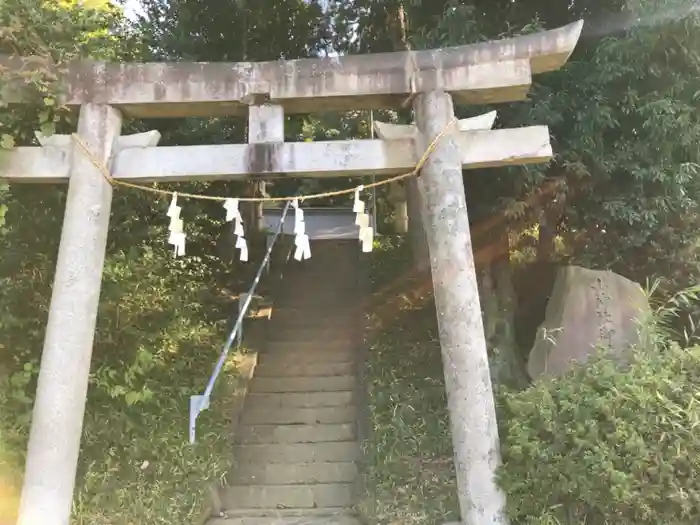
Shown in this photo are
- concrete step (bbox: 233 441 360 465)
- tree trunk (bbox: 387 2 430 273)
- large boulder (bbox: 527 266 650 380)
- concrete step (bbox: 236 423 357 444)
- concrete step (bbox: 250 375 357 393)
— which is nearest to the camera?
large boulder (bbox: 527 266 650 380)

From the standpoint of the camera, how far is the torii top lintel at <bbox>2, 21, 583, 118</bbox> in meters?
5.55

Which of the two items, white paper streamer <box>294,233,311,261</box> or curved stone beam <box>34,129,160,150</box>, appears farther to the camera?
curved stone beam <box>34,129,160,150</box>

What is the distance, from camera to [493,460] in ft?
16.4

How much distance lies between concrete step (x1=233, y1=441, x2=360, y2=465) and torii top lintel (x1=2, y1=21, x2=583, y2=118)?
3604mm

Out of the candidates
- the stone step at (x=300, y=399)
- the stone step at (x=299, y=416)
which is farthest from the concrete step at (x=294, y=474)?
the stone step at (x=300, y=399)

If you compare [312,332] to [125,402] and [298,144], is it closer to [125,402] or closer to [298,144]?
[125,402]

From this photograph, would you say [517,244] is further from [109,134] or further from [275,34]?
[109,134]

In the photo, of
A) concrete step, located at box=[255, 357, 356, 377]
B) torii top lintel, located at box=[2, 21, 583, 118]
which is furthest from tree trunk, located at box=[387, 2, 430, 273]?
torii top lintel, located at box=[2, 21, 583, 118]

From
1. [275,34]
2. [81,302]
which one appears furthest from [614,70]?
[81,302]

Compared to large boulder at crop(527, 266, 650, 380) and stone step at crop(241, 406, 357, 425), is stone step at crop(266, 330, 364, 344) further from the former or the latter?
large boulder at crop(527, 266, 650, 380)

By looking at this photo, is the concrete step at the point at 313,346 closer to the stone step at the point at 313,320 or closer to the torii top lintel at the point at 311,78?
the stone step at the point at 313,320

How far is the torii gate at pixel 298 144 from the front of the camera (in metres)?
5.32

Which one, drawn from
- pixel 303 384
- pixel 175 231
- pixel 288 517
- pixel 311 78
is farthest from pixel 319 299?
pixel 311 78

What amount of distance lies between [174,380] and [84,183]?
110 inches
